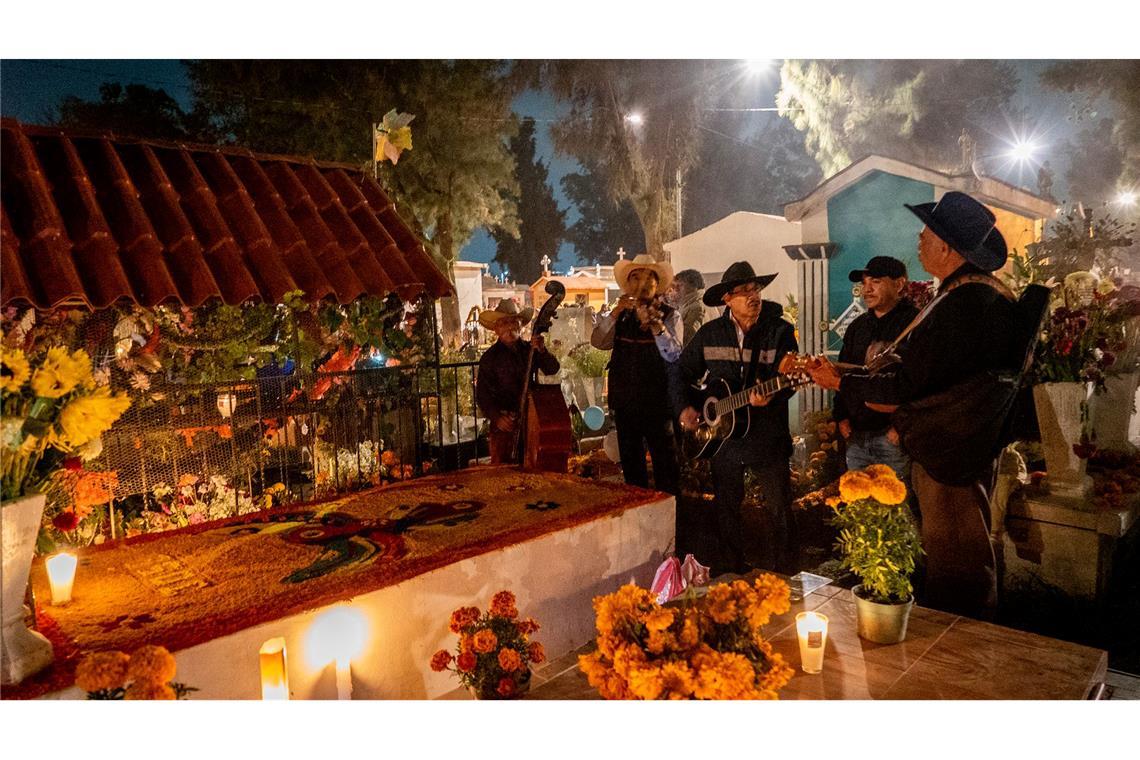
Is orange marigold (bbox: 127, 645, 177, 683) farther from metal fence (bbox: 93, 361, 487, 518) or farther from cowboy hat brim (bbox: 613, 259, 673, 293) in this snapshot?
cowboy hat brim (bbox: 613, 259, 673, 293)

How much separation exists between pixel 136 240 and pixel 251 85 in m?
5.11

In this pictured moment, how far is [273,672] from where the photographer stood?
106 inches

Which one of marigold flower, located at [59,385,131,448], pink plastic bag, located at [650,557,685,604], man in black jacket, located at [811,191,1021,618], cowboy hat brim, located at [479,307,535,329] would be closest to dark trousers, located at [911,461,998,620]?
man in black jacket, located at [811,191,1021,618]

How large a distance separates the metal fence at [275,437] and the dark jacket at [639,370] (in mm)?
1449

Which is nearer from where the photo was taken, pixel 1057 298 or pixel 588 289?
pixel 1057 298

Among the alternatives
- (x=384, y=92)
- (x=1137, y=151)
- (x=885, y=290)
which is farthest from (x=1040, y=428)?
(x=384, y=92)

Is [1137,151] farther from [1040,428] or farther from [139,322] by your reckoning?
[139,322]

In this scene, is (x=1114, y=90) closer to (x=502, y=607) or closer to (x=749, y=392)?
(x=749, y=392)

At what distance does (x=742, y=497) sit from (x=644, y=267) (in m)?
1.87

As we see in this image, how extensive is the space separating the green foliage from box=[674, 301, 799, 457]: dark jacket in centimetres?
145

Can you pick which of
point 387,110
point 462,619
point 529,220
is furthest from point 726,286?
point 529,220

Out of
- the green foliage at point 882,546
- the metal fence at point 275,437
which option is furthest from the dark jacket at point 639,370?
the green foliage at point 882,546

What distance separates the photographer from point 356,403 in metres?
5.62

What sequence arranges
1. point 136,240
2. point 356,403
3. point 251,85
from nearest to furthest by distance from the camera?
point 136,240, point 356,403, point 251,85
